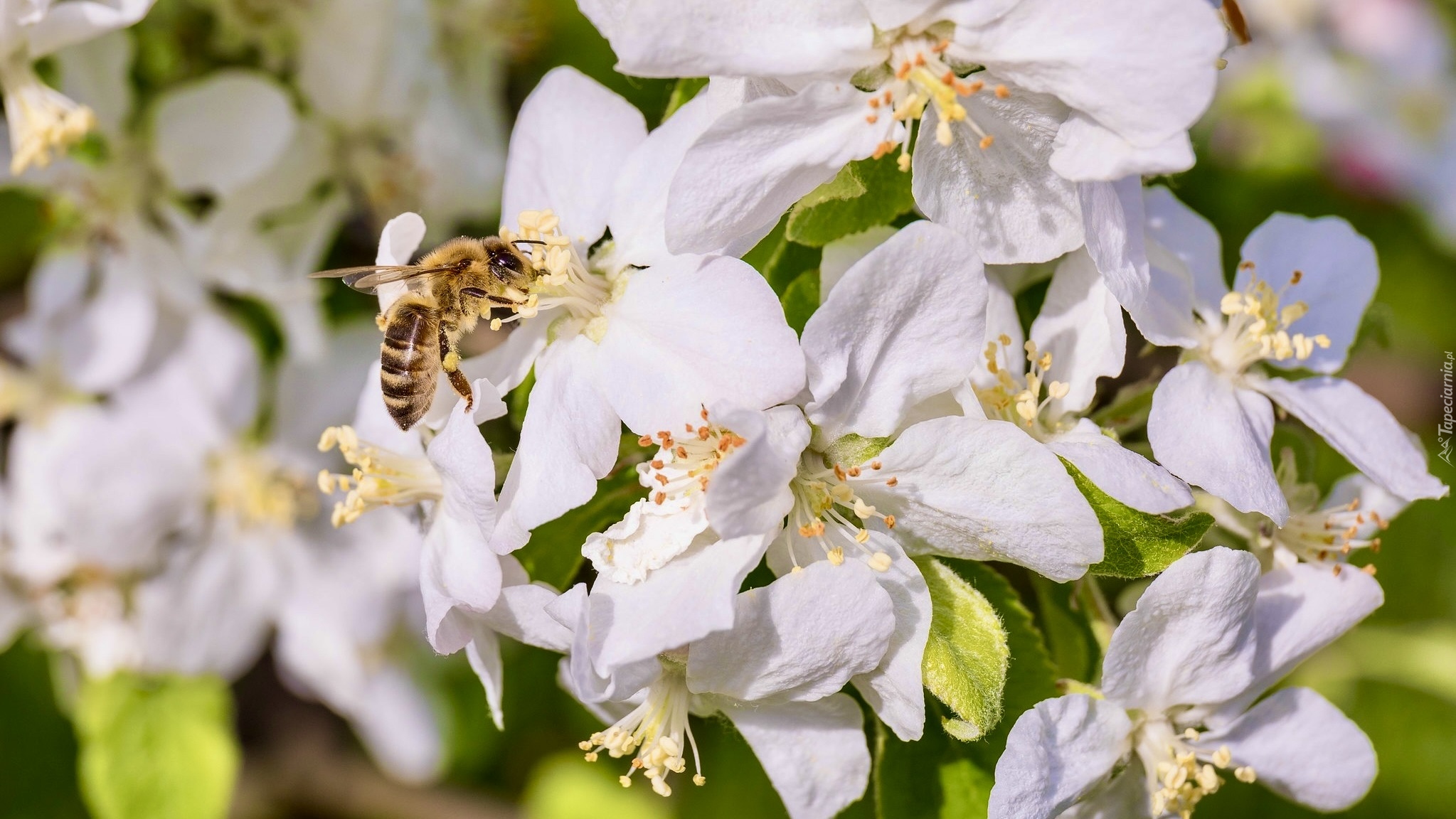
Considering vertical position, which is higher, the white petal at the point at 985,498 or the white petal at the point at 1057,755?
the white petal at the point at 985,498

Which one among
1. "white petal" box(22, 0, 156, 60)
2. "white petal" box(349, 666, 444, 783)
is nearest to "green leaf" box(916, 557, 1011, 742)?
"white petal" box(22, 0, 156, 60)

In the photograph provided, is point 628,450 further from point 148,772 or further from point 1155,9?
point 148,772

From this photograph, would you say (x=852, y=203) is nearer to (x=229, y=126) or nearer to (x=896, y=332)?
(x=896, y=332)

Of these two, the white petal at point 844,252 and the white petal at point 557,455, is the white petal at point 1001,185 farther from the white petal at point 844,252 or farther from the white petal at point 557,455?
the white petal at point 557,455

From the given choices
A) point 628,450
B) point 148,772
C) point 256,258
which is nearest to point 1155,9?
point 628,450

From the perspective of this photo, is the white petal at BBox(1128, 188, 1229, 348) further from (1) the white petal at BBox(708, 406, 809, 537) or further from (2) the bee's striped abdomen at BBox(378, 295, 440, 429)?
(2) the bee's striped abdomen at BBox(378, 295, 440, 429)

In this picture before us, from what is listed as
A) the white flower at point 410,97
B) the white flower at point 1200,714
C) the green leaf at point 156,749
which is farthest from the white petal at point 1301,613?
the green leaf at point 156,749

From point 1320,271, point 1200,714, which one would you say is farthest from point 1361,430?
point 1200,714
